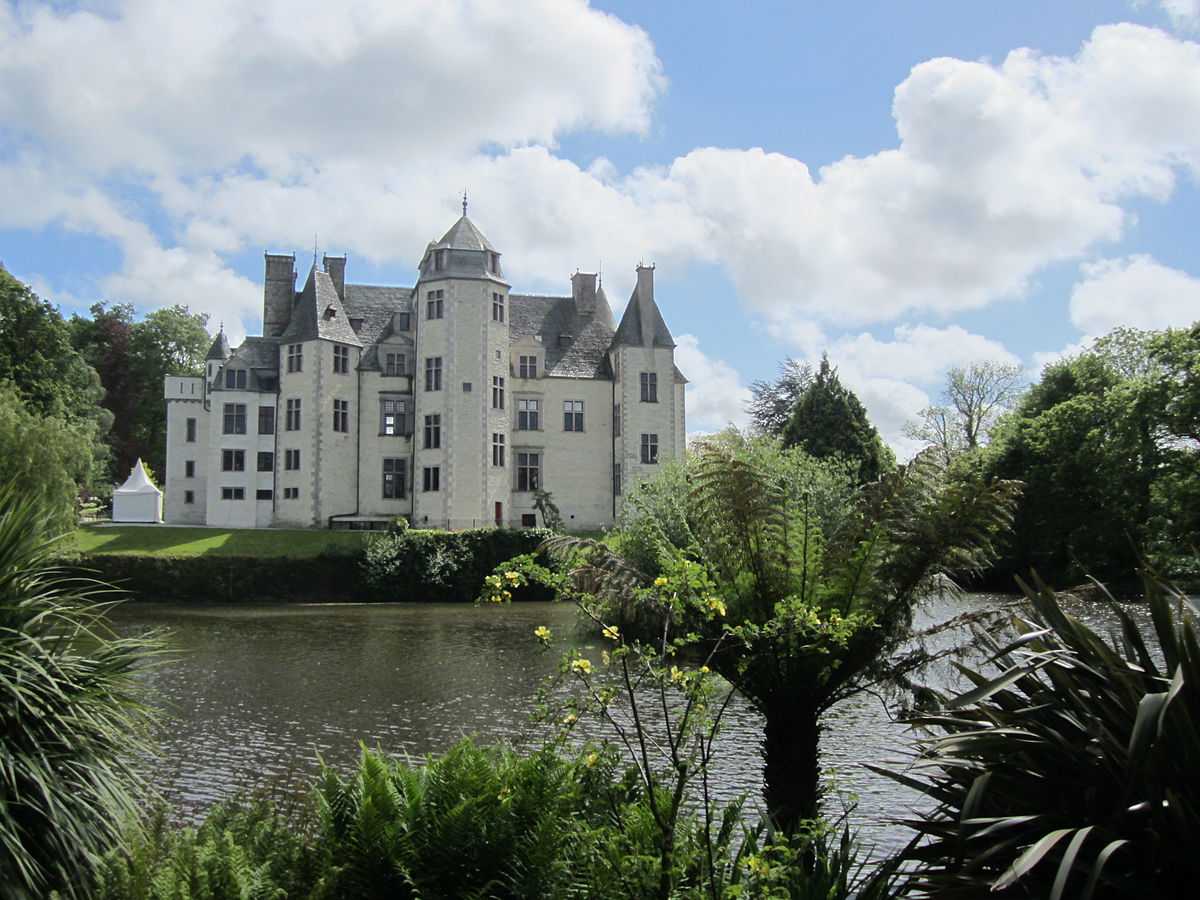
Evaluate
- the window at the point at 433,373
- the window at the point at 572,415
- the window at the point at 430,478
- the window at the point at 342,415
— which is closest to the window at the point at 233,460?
the window at the point at 342,415

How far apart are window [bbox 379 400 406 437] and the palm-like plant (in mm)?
41800

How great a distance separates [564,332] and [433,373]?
28.4 ft

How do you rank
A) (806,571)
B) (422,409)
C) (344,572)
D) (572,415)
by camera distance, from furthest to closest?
(572,415)
(422,409)
(344,572)
(806,571)

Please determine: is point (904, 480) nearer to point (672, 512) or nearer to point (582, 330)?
point (672, 512)

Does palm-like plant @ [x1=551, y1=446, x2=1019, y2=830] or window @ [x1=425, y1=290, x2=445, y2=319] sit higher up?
window @ [x1=425, y1=290, x2=445, y2=319]

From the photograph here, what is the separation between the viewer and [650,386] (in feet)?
163

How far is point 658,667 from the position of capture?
5.89 metres

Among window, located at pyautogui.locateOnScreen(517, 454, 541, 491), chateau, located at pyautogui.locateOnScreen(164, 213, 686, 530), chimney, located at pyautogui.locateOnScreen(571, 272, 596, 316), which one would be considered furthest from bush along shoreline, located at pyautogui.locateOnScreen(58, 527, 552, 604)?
chimney, located at pyautogui.locateOnScreen(571, 272, 596, 316)

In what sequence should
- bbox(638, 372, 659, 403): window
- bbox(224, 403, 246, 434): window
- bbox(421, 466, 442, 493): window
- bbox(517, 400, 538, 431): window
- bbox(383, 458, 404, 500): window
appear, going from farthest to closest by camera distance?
bbox(517, 400, 538, 431): window < bbox(638, 372, 659, 403): window < bbox(383, 458, 404, 500): window < bbox(224, 403, 246, 434): window < bbox(421, 466, 442, 493): window

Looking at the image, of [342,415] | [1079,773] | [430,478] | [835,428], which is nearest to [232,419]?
[342,415]

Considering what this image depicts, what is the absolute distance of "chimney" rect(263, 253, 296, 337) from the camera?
166 feet

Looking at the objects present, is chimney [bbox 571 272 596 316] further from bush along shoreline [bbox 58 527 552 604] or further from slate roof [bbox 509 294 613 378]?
bush along shoreline [bbox 58 527 552 604]

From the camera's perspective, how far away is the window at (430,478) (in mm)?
46125

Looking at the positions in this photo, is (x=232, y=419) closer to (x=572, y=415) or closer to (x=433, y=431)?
(x=433, y=431)
